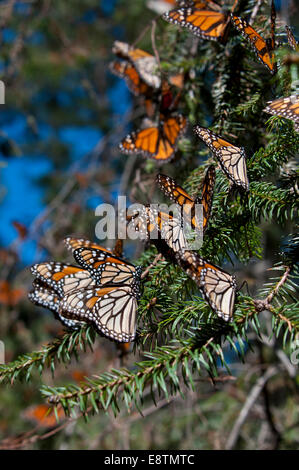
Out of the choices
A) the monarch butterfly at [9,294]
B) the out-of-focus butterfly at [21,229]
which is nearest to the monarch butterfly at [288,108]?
the out-of-focus butterfly at [21,229]

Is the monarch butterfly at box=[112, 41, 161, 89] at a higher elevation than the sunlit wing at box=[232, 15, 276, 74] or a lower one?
higher

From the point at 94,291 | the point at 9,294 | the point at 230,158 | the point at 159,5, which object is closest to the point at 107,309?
the point at 94,291

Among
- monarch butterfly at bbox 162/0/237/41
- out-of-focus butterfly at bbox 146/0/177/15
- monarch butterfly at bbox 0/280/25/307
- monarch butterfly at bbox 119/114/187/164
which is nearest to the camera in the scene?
monarch butterfly at bbox 162/0/237/41

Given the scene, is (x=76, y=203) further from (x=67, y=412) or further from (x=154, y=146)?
(x=67, y=412)

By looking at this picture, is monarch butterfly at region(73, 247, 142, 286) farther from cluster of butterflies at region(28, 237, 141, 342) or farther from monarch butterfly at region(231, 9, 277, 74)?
monarch butterfly at region(231, 9, 277, 74)

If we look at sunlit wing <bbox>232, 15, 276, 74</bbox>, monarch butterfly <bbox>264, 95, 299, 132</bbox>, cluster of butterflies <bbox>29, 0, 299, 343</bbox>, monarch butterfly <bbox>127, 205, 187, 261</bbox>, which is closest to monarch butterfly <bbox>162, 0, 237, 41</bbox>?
cluster of butterflies <bbox>29, 0, 299, 343</bbox>

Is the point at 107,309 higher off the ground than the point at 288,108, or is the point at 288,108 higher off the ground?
the point at 288,108

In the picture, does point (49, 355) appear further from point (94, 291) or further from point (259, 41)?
point (259, 41)
